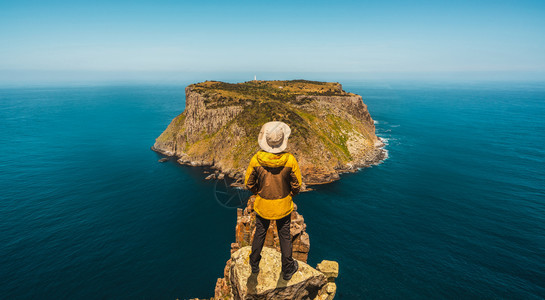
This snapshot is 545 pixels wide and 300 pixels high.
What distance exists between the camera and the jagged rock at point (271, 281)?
8.64 m

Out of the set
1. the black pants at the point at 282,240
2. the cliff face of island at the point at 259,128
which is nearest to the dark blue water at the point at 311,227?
the cliff face of island at the point at 259,128

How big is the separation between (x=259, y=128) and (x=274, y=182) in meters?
97.2

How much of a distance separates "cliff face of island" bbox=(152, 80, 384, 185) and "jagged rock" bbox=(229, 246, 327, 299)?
82.5 meters

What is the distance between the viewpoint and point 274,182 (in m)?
8.17

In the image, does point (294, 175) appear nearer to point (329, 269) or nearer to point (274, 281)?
point (274, 281)

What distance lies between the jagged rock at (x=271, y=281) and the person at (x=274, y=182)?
0.33m

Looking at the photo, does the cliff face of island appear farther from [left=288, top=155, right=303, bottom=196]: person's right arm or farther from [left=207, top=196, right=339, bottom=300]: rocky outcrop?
[left=288, top=155, right=303, bottom=196]: person's right arm

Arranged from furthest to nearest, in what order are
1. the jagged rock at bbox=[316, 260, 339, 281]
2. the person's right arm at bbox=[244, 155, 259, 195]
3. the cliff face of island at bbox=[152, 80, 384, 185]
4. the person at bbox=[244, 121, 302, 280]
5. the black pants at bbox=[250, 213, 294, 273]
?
the cliff face of island at bbox=[152, 80, 384, 185] → the jagged rock at bbox=[316, 260, 339, 281] → the black pants at bbox=[250, 213, 294, 273] → the person's right arm at bbox=[244, 155, 259, 195] → the person at bbox=[244, 121, 302, 280]

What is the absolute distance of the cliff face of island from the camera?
9831cm

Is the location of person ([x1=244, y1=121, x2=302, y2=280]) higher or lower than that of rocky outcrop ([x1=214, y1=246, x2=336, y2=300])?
higher

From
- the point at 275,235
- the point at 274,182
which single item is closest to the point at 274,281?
the point at 274,182

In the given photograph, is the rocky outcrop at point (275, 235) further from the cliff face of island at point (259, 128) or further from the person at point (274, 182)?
the cliff face of island at point (259, 128)

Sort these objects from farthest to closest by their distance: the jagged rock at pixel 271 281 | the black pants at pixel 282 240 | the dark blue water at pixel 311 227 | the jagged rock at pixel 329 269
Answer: the dark blue water at pixel 311 227, the jagged rock at pixel 329 269, the black pants at pixel 282 240, the jagged rock at pixel 271 281

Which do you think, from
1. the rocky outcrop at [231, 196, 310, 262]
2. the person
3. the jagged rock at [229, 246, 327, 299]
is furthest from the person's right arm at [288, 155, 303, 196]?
the rocky outcrop at [231, 196, 310, 262]
